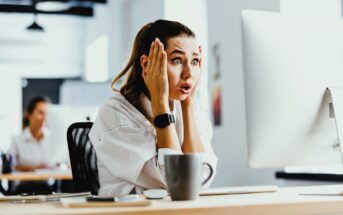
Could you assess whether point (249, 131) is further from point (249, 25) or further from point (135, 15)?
point (135, 15)

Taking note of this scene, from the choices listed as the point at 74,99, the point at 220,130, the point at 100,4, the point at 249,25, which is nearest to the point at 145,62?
the point at 249,25

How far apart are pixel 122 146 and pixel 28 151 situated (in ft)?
11.0

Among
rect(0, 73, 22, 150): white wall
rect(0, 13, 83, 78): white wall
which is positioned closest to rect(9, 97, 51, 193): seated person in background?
rect(0, 13, 83, 78): white wall

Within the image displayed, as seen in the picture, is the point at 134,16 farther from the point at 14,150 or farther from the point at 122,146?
the point at 122,146

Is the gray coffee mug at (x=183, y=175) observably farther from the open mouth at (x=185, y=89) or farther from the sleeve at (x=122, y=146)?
the open mouth at (x=185, y=89)

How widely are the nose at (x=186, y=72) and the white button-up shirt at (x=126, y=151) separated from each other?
0.15 m

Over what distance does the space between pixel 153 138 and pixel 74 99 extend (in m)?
4.12

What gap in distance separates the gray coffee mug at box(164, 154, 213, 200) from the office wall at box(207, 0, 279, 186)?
2.59m

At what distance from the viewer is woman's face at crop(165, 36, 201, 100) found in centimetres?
187

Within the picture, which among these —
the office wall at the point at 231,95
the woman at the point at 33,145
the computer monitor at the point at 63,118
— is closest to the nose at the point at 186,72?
the office wall at the point at 231,95

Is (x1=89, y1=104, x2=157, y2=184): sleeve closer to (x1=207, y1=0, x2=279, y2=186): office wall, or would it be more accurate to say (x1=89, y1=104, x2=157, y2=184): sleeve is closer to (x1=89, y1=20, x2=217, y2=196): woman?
(x1=89, y1=20, x2=217, y2=196): woman

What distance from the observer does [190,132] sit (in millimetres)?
1892

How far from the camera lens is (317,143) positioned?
142 centimetres

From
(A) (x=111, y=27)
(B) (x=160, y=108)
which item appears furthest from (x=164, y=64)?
(A) (x=111, y=27)
